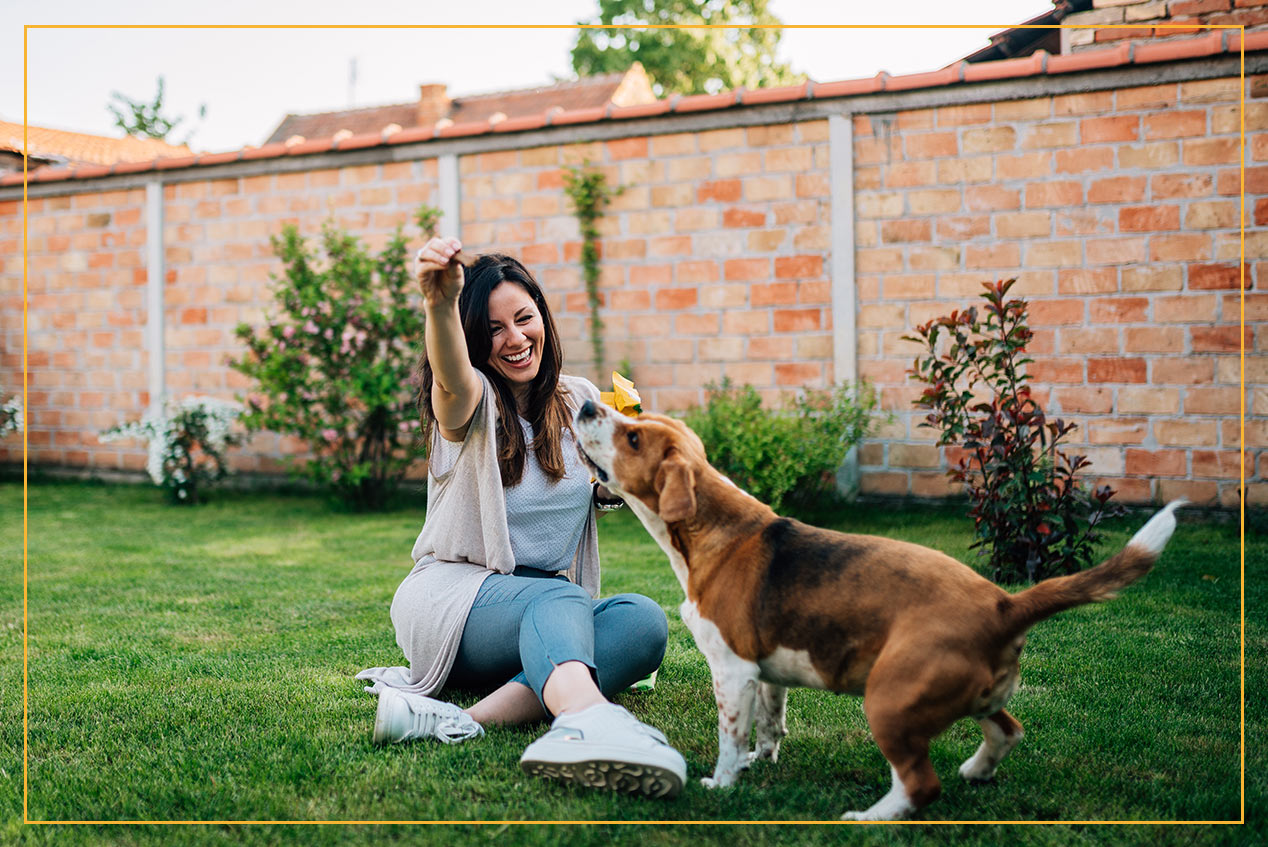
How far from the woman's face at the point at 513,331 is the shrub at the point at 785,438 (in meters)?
3.41

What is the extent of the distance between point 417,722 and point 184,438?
6.74 meters

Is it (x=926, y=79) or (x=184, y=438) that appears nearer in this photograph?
(x=926, y=79)

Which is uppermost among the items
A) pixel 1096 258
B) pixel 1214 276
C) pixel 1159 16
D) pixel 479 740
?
pixel 1159 16

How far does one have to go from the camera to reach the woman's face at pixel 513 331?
3311mm

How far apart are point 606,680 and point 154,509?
6.58 m

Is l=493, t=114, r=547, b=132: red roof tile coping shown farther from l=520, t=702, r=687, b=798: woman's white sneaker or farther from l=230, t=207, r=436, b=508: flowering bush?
l=520, t=702, r=687, b=798: woman's white sneaker

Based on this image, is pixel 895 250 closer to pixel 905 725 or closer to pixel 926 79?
pixel 926 79

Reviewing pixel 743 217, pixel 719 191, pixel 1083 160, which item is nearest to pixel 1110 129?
pixel 1083 160

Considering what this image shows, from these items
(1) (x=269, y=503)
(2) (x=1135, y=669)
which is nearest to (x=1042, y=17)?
(2) (x=1135, y=669)

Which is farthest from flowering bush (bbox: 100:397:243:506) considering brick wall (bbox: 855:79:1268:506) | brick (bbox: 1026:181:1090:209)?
brick (bbox: 1026:181:1090:209)

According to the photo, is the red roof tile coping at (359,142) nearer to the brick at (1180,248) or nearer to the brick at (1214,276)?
the brick at (1180,248)

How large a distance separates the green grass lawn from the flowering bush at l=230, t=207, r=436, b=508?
8.99ft

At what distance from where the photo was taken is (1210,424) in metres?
6.52

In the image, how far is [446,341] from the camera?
9.26 feet
